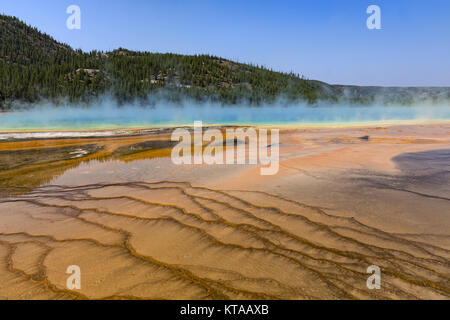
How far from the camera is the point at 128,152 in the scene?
9625 millimetres

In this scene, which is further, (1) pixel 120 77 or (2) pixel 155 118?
(1) pixel 120 77

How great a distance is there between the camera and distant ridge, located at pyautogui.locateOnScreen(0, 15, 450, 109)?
153 feet

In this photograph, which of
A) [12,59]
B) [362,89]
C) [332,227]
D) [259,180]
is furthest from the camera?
[362,89]

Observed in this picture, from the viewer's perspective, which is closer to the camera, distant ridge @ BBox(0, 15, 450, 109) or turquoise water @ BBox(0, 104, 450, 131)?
turquoise water @ BBox(0, 104, 450, 131)

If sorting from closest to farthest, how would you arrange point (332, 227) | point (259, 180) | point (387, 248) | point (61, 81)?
point (387, 248) < point (332, 227) < point (259, 180) < point (61, 81)

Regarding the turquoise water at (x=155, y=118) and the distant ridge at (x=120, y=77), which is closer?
the turquoise water at (x=155, y=118)

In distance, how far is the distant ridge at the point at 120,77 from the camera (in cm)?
4666

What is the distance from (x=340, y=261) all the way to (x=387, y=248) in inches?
24.3

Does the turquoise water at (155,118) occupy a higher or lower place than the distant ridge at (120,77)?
lower

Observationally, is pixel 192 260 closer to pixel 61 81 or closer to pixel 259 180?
pixel 259 180

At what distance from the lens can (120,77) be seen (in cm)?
6041

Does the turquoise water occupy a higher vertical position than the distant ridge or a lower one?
lower
